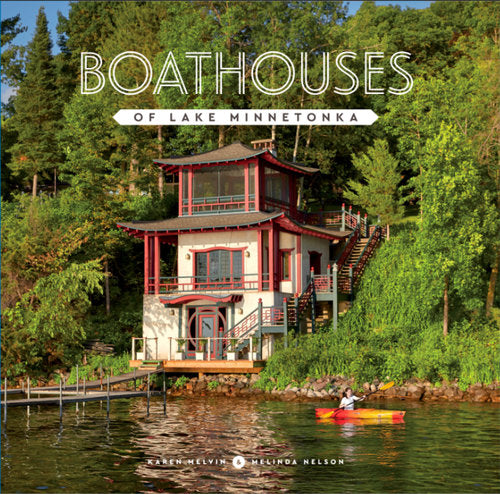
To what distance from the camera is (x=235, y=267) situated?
46.4 metres

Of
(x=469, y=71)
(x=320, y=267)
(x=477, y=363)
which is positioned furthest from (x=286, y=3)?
(x=477, y=363)

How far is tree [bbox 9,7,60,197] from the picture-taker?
72312mm

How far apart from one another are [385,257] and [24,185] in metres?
45.7

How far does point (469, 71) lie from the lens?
60562 mm

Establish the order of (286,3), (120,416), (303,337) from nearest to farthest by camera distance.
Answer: (120,416) < (303,337) < (286,3)

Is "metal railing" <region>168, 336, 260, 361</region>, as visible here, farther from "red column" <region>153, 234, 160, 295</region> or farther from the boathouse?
"red column" <region>153, 234, 160, 295</region>

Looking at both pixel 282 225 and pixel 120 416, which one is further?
pixel 282 225

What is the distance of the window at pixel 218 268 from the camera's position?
1818 inches

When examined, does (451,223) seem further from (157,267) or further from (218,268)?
(157,267)

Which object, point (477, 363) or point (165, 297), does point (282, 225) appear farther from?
point (477, 363)

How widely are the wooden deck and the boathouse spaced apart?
0.77 ft

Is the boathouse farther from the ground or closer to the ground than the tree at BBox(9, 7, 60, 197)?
closer to the ground


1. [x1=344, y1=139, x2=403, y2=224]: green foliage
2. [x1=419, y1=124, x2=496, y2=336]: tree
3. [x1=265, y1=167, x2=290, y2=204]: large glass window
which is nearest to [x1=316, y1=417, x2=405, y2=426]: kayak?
[x1=419, y1=124, x2=496, y2=336]: tree

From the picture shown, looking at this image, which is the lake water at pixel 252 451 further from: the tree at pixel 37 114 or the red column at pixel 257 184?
the tree at pixel 37 114
